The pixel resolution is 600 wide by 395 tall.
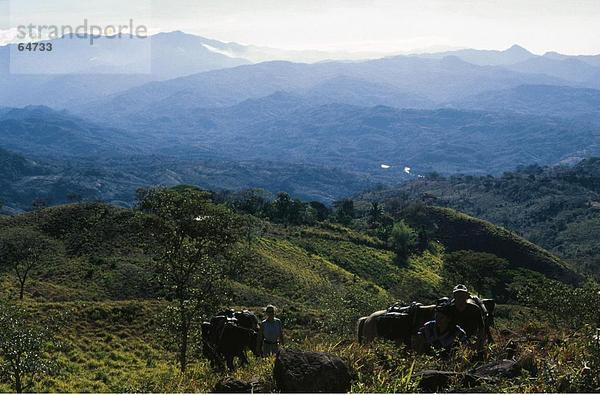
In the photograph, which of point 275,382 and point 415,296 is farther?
point 415,296

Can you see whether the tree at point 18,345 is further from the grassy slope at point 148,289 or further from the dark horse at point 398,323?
the dark horse at point 398,323

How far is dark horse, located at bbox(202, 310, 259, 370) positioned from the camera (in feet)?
46.7

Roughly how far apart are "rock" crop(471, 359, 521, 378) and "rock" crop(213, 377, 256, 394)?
11.5 ft

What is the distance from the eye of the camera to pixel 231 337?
47.6 feet

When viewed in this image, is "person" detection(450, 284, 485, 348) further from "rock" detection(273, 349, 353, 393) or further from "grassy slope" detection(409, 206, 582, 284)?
"grassy slope" detection(409, 206, 582, 284)

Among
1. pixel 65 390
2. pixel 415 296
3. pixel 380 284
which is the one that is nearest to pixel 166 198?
pixel 65 390

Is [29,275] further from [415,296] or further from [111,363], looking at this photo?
[415,296]

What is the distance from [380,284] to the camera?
8131 centimetres

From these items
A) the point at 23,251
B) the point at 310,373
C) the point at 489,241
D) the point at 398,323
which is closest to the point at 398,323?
the point at 398,323

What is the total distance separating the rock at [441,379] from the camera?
793 cm

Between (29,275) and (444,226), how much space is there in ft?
305

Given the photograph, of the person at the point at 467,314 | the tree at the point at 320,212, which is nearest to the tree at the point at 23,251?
the person at the point at 467,314

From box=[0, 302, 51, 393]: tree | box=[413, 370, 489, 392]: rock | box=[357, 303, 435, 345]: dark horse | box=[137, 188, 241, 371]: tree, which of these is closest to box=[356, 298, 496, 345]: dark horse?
box=[357, 303, 435, 345]: dark horse

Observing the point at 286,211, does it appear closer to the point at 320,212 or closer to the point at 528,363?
the point at 320,212
